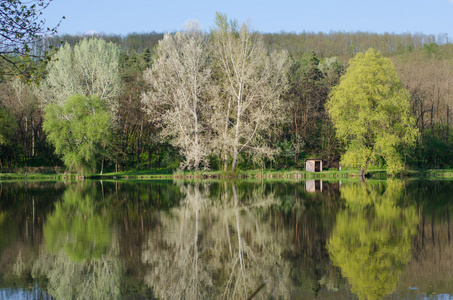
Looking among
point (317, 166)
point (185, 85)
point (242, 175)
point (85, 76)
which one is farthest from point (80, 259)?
point (85, 76)

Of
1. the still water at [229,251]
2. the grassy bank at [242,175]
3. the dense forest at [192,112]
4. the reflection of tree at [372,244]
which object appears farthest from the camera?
the dense forest at [192,112]

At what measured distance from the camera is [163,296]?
385 inches

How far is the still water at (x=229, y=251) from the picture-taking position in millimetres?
10141

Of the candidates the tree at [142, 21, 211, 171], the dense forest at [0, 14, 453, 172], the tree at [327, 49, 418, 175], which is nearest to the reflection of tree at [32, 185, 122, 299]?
the dense forest at [0, 14, 453, 172]

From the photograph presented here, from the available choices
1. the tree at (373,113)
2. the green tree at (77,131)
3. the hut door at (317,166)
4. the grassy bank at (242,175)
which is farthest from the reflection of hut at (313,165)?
the green tree at (77,131)

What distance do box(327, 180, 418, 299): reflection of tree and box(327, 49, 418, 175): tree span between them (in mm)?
22440

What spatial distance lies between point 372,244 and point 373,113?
109 ft

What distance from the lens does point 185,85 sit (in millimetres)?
48000

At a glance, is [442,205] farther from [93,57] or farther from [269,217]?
[93,57]

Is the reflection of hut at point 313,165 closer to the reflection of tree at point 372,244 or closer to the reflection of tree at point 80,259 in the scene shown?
the reflection of tree at point 372,244

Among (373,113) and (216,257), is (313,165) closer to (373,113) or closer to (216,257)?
(373,113)

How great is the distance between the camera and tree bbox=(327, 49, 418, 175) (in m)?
44.7

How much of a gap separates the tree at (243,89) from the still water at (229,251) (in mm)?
23026

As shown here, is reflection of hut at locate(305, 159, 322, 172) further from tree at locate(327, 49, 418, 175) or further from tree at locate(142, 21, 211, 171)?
tree at locate(142, 21, 211, 171)
